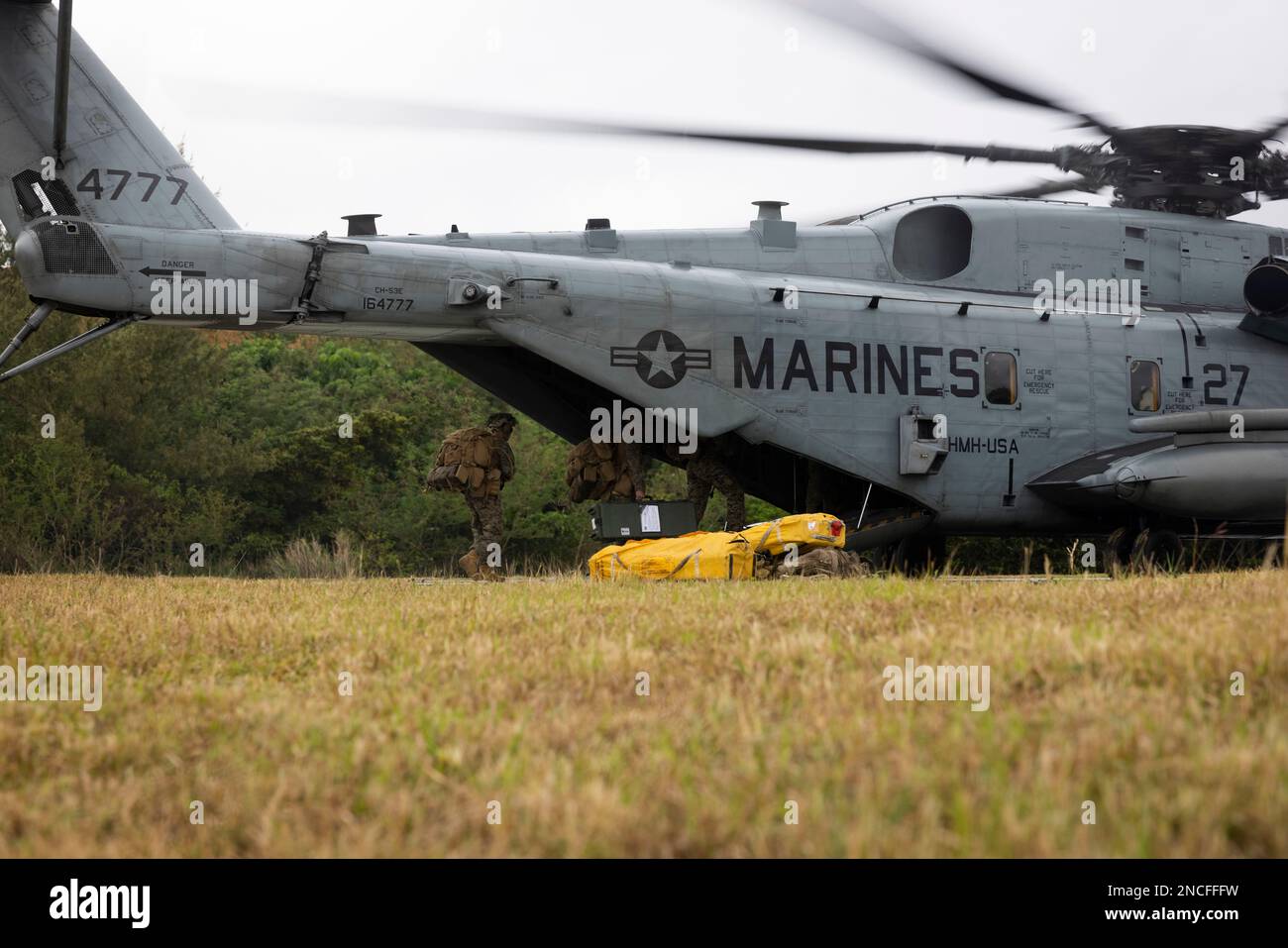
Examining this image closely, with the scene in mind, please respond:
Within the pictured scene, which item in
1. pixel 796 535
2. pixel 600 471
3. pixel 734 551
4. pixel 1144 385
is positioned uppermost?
pixel 1144 385

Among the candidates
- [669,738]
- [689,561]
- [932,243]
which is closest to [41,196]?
[689,561]

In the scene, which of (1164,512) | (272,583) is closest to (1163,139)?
(1164,512)

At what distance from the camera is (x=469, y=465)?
1541 cm

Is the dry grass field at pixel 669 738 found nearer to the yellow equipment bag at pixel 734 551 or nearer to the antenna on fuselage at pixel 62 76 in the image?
the yellow equipment bag at pixel 734 551

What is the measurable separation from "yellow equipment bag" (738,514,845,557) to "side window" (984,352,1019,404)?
15.2ft

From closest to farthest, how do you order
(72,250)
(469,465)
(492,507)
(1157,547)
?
(72,250) → (469,465) → (492,507) → (1157,547)

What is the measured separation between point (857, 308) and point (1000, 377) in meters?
2.09

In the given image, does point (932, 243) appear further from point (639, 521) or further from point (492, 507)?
point (492, 507)

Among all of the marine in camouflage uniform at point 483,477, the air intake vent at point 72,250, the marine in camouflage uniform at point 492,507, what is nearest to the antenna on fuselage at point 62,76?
the air intake vent at point 72,250

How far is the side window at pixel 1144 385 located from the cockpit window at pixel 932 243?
8.60ft

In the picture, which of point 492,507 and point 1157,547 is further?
point 1157,547

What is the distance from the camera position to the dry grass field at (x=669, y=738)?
3.50m

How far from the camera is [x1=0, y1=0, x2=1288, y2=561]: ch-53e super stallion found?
1378cm
